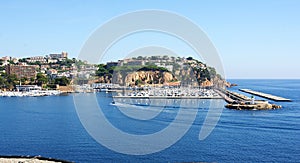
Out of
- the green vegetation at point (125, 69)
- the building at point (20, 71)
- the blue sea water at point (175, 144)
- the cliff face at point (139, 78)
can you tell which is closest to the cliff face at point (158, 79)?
the cliff face at point (139, 78)

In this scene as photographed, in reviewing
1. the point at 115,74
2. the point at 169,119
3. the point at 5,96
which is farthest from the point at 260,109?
the point at 115,74

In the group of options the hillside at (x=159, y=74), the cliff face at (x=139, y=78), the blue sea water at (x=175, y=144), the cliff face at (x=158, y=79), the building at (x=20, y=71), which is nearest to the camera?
the blue sea water at (x=175, y=144)

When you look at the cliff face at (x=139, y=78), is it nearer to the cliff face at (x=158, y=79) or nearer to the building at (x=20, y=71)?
the cliff face at (x=158, y=79)

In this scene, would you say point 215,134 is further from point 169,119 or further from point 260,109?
point 260,109

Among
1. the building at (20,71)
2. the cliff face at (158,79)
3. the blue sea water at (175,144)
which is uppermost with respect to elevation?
the building at (20,71)

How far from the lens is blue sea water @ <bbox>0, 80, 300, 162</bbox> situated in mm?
13477

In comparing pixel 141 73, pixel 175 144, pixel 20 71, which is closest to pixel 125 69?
pixel 141 73

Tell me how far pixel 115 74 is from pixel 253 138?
4756 cm

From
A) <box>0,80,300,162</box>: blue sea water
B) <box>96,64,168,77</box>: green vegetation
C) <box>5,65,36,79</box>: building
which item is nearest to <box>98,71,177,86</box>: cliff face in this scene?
<box>96,64,168,77</box>: green vegetation

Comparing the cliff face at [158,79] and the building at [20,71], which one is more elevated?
the building at [20,71]

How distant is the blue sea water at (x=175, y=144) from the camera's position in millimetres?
13477

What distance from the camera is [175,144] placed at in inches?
618

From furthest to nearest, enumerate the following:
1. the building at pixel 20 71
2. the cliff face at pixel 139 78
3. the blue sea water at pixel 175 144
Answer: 1. the building at pixel 20 71
2. the cliff face at pixel 139 78
3. the blue sea water at pixel 175 144

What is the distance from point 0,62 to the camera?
76562 millimetres
